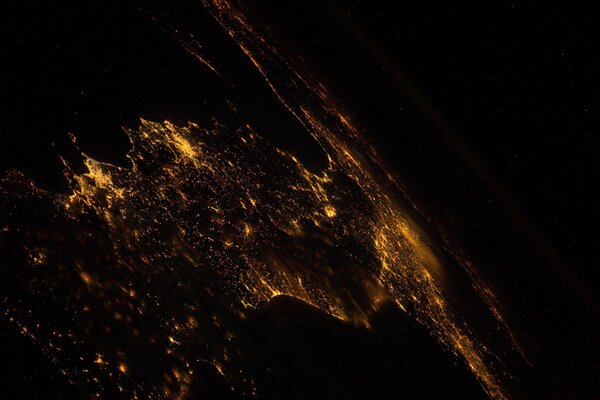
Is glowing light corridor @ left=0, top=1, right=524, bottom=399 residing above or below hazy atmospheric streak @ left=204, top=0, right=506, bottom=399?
below

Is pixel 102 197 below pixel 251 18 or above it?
below

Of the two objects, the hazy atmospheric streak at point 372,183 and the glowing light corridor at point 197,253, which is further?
the hazy atmospheric streak at point 372,183

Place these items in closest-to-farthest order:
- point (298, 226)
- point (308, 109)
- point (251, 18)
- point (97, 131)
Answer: point (97, 131) → point (298, 226) → point (308, 109) → point (251, 18)

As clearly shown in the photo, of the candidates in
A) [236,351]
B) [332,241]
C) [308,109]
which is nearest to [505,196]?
[308,109]

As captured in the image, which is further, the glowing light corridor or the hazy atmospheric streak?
the hazy atmospheric streak

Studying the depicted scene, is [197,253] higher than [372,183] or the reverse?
the reverse

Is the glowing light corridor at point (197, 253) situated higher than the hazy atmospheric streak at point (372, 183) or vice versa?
the hazy atmospheric streak at point (372, 183)

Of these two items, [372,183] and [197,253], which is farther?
[372,183]

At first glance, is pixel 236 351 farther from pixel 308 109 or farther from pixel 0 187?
pixel 308 109
